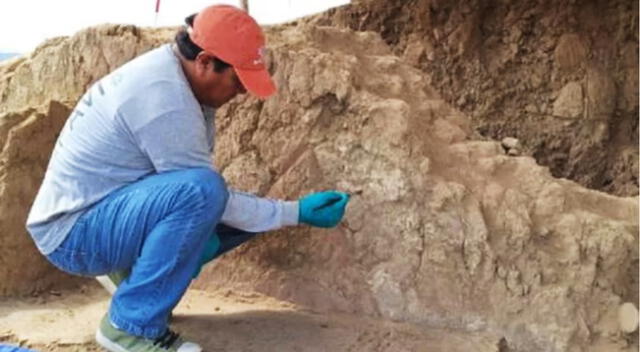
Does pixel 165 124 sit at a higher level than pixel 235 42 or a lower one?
lower

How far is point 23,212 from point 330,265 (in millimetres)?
1048

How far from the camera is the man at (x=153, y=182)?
195 cm

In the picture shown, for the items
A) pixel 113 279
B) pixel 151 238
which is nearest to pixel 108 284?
pixel 113 279

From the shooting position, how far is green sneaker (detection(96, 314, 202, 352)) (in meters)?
2.05

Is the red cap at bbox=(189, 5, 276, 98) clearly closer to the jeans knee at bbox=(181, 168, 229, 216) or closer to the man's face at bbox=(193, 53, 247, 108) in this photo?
the man's face at bbox=(193, 53, 247, 108)

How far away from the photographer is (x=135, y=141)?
78.0 inches

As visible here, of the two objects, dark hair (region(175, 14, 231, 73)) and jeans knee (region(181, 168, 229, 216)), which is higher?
dark hair (region(175, 14, 231, 73))

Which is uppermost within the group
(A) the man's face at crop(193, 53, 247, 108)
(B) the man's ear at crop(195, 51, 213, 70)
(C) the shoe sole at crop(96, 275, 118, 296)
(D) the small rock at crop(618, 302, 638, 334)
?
(B) the man's ear at crop(195, 51, 213, 70)

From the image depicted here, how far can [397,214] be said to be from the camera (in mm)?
2436

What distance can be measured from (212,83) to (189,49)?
10 cm

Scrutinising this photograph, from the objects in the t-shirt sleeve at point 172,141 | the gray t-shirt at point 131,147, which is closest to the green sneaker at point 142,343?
the gray t-shirt at point 131,147

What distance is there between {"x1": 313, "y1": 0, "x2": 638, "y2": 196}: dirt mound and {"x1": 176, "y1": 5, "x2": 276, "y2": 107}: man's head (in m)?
3.83

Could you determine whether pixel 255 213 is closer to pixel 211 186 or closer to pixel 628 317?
pixel 211 186

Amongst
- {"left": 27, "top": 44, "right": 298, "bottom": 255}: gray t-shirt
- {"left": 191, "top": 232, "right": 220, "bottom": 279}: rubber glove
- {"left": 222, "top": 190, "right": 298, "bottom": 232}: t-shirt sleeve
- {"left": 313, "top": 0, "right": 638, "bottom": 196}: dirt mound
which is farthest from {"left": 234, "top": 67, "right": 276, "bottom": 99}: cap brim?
{"left": 313, "top": 0, "right": 638, "bottom": 196}: dirt mound
